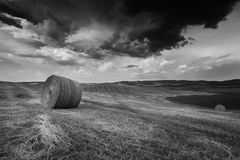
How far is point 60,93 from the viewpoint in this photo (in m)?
8.39

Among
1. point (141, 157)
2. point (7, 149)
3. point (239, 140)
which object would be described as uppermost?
point (7, 149)

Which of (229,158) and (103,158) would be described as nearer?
(103,158)

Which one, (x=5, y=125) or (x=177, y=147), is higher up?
(x=5, y=125)

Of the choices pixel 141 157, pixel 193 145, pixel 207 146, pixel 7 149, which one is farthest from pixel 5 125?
pixel 207 146

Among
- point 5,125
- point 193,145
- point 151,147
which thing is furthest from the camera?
point 5,125

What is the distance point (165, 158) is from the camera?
3010 mm

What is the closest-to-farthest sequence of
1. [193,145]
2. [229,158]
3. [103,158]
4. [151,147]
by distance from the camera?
[103,158] < [229,158] < [151,147] < [193,145]

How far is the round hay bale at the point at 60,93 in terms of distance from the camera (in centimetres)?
844

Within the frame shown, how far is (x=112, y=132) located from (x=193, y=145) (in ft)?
6.79

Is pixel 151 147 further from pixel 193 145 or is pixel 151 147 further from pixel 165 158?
pixel 193 145

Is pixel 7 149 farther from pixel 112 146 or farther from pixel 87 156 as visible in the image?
pixel 112 146

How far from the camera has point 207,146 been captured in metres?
3.85

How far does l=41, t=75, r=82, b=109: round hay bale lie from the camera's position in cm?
844

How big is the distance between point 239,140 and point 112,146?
3.84 metres
